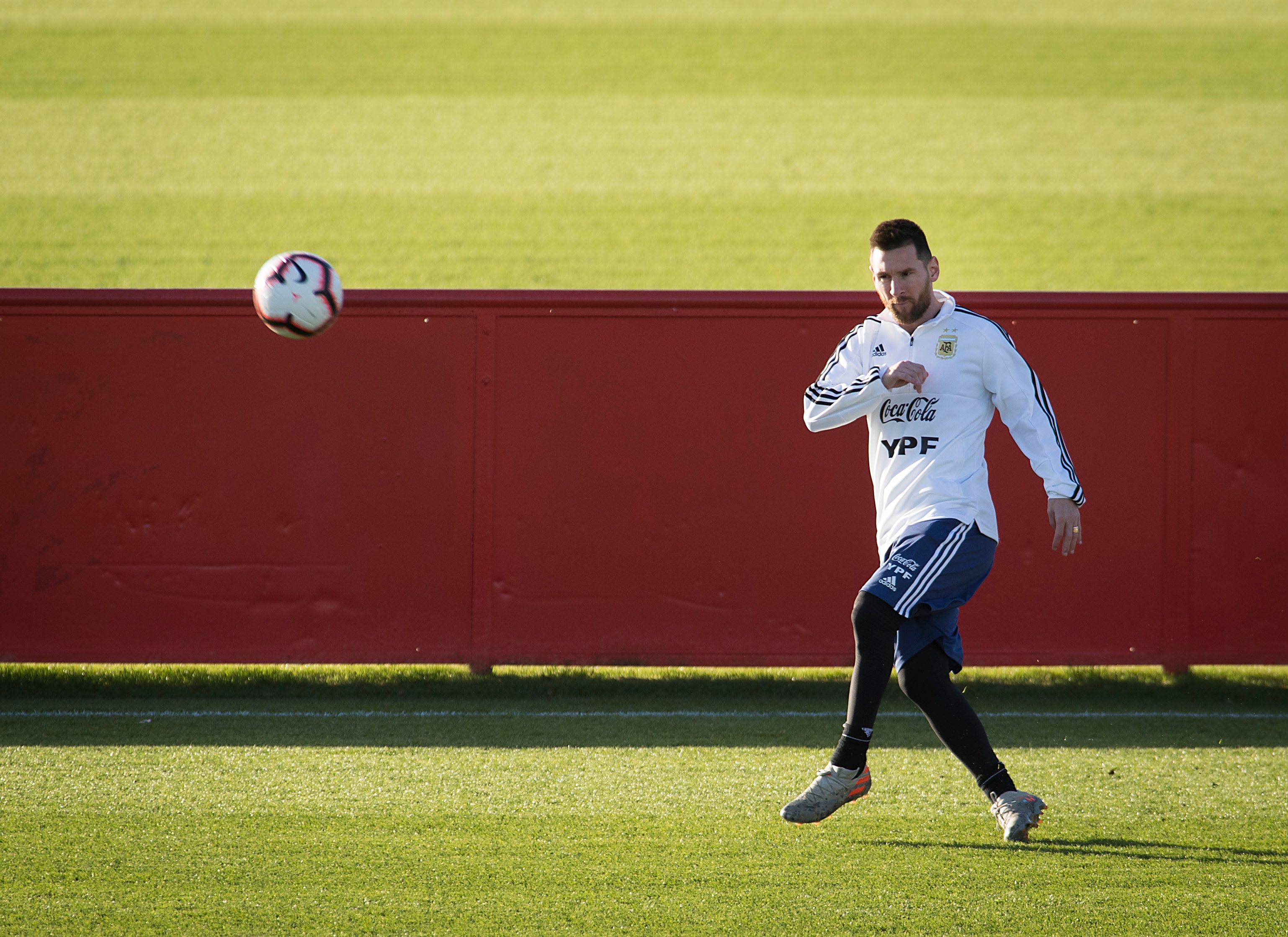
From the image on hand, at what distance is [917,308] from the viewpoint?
3.81 meters

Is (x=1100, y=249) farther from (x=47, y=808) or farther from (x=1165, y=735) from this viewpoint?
(x=47, y=808)

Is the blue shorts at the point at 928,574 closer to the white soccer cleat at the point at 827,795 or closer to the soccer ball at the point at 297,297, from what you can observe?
the white soccer cleat at the point at 827,795

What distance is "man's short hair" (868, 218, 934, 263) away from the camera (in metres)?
3.72

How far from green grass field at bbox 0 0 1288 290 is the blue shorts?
927 centimetres

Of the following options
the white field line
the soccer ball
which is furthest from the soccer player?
the soccer ball

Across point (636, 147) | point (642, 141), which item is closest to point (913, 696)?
point (636, 147)

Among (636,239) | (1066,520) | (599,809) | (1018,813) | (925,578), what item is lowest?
(599,809)

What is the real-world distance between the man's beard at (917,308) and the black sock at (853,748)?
1268mm

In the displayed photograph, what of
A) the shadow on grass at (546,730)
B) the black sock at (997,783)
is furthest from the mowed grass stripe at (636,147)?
the black sock at (997,783)

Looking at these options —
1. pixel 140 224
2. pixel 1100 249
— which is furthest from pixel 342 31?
pixel 1100 249

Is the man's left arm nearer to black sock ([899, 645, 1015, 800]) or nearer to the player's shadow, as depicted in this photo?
black sock ([899, 645, 1015, 800])

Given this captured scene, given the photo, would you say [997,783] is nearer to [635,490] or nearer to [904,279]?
[904,279]

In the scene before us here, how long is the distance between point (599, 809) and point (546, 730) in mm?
1300

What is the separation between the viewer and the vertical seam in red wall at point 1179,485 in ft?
20.4
